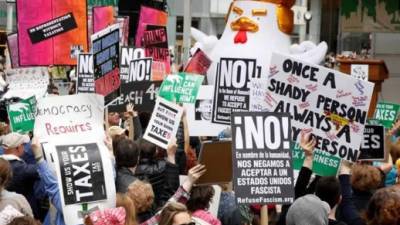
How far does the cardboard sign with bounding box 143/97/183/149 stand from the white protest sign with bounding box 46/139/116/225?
6.59 ft

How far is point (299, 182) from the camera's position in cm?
654

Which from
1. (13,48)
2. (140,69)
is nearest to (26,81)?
(13,48)

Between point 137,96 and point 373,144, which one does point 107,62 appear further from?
point 373,144

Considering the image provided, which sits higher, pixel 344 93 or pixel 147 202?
pixel 344 93

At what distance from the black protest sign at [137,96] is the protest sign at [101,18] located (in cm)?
370

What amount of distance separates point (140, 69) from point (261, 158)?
4.81 m

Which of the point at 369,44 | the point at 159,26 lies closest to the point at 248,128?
the point at 159,26

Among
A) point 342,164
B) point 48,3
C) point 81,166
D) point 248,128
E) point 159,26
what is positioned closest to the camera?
point 81,166

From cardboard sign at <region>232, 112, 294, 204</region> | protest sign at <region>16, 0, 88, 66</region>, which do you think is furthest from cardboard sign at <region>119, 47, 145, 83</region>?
cardboard sign at <region>232, 112, 294, 204</region>

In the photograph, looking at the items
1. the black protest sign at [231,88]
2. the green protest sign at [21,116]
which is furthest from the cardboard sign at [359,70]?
the green protest sign at [21,116]

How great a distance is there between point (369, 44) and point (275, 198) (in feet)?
86.9

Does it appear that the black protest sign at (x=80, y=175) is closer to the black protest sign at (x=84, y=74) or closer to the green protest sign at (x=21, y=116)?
the green protest sign at (x=21, y=116)

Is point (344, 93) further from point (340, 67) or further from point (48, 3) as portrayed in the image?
point (340, 67)

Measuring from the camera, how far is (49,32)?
1132 cm
